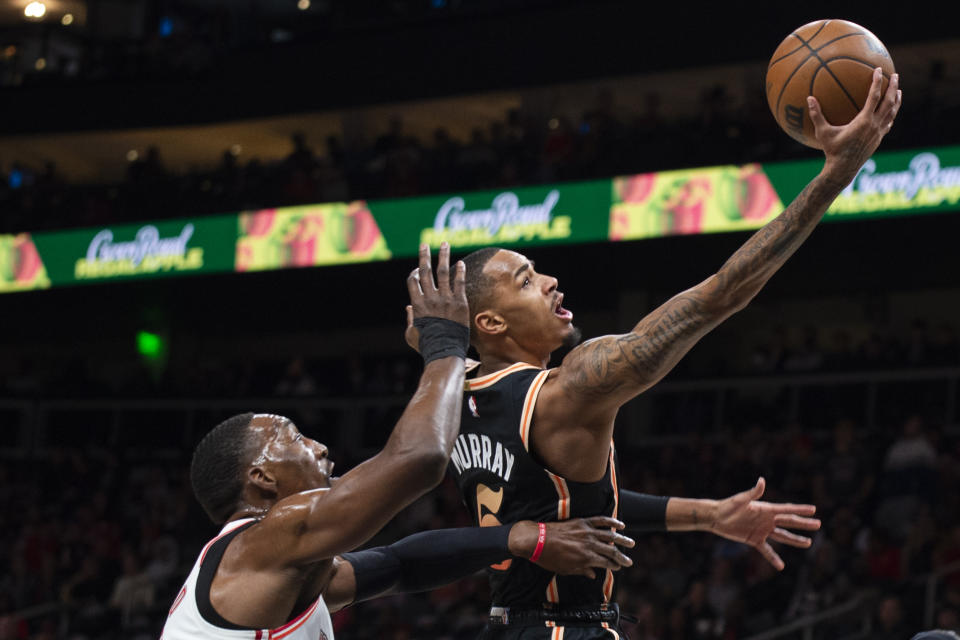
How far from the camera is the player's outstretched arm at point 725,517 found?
4.13 metres

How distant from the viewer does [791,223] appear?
3346mm

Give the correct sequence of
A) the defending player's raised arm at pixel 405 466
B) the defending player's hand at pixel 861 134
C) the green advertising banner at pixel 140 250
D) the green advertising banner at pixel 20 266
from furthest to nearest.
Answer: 1. the green advertising banner at pixel 20 266
2. the green advertising banner at pixel 140 250
3. the defending player's hand at pixel 861 134
4. the defending player's raised arm at pixel 405 466

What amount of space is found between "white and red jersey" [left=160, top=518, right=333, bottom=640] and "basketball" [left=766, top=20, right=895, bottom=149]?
1.96m

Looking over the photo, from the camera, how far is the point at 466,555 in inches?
144

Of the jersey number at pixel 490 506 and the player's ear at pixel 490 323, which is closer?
the jersey number at pixel 490 506

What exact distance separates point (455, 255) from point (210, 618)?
11695 millimetres

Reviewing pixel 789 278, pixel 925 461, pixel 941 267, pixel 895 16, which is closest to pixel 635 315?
pixel 789 278

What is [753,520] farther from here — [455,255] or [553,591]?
[455,255]

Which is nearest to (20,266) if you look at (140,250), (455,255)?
(140,250)

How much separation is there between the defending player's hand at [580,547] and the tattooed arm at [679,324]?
0.16 meters

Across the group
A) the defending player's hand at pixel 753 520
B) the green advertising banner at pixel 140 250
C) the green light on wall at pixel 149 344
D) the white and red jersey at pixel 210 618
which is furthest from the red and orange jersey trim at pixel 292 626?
the green light on wall at pixel 149 344

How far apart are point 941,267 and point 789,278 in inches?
71.6

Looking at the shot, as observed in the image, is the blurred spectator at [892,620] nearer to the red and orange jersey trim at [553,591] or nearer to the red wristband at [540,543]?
the red and orange jersey trim at [553,591]

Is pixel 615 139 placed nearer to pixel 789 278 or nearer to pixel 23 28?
pixel 789 278
